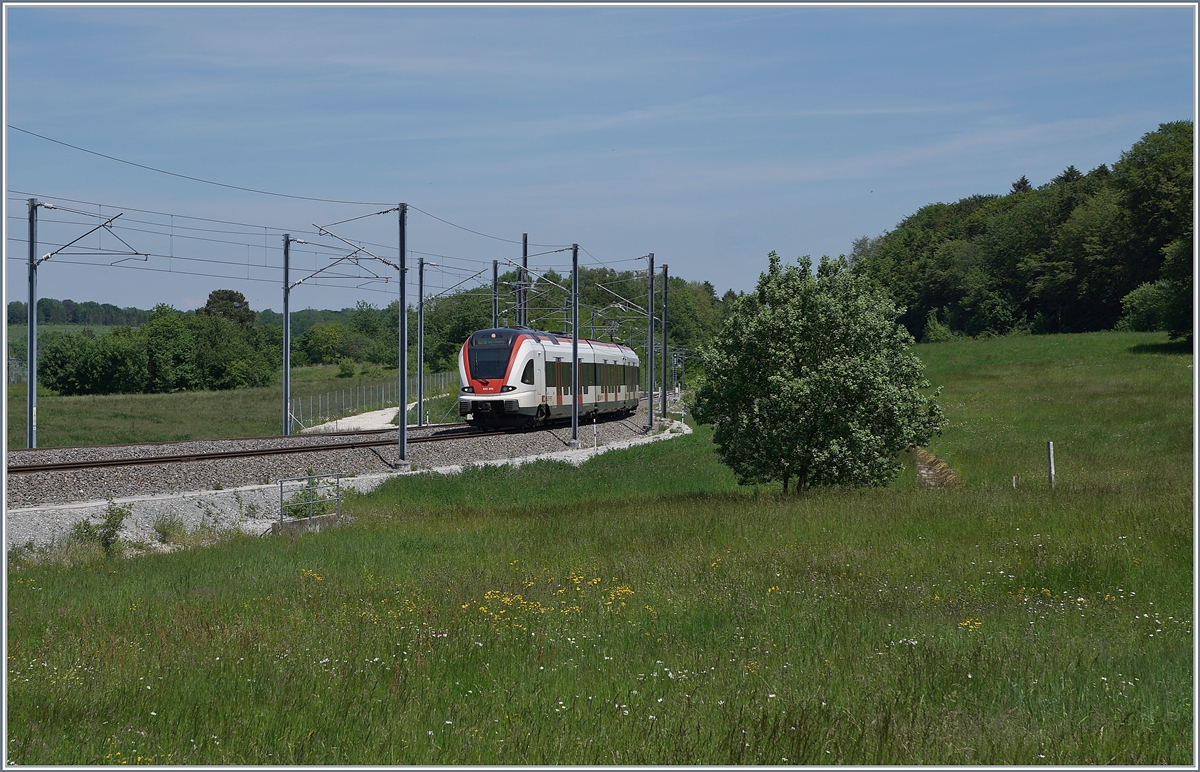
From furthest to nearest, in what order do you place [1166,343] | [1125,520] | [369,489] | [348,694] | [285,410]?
[1166,343], [285,410], [369,489], [1125,520], [348,694]

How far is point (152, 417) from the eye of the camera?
72.1m

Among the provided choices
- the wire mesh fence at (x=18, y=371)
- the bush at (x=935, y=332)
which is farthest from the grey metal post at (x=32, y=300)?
the bush at (x=935, y=332)

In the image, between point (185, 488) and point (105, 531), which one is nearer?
point (105, 531)

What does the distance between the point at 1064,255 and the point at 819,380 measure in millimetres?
Result: 100671

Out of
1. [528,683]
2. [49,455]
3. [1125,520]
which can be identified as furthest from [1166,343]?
[528,683]

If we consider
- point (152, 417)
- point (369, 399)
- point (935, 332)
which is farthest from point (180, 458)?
point (935, 332)

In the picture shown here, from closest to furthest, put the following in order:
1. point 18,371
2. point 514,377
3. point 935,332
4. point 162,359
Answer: point 514,377 < point 162,359 < point 18,371 < point 935,332

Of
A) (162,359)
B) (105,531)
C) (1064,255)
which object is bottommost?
(105,531)

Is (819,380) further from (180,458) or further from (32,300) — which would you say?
(32,300)

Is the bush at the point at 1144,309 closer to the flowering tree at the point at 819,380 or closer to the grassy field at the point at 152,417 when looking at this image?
the grassy field at the point at 152,417

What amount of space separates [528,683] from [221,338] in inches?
4282

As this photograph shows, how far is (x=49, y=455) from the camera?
88.9ft

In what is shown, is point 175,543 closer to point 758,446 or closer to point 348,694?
point 758,446

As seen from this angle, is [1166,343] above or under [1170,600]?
above
